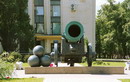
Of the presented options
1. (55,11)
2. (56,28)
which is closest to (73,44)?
(56,28)

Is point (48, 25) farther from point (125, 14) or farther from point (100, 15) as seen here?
point (100, 15)

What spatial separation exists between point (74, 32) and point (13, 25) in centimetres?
1966

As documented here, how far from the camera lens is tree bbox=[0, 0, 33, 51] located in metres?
36.3

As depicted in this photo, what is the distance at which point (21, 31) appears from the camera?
121 ft

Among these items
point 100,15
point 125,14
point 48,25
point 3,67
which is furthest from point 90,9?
point 3,67

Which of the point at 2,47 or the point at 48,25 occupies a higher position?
the point at 48,25

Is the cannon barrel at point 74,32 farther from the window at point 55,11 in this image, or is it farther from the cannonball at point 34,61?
the window at point 55,11

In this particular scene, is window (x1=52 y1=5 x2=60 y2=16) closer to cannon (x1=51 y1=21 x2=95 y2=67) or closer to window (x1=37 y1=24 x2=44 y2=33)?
window (x1=37 y1=24 x2=44 y2=33)

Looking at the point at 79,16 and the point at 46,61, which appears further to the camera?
the point at 79,16

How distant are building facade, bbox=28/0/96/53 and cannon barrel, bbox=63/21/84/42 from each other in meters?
27.5

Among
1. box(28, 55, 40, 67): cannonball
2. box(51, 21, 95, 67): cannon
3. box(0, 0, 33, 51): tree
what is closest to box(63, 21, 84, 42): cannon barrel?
box(51, 21, 95, 67): cannon

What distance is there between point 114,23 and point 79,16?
13.1 m

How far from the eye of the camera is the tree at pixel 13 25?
119 ft

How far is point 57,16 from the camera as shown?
152ft
